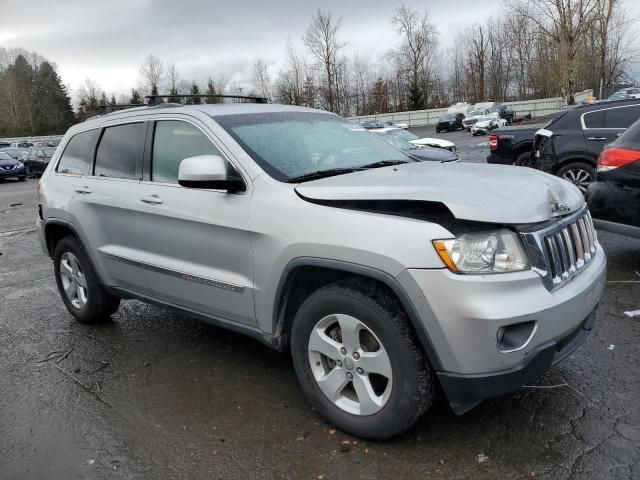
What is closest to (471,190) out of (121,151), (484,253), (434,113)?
(484,253)

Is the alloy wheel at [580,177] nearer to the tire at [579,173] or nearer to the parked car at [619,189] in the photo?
the tire at [579,173]

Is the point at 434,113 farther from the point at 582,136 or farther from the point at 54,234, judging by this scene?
the point at 54,234

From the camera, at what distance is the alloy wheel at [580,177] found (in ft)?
28.8

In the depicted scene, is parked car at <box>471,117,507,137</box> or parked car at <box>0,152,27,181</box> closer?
parked car at <box>0,152,27,181</box>

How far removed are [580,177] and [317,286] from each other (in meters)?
7.18

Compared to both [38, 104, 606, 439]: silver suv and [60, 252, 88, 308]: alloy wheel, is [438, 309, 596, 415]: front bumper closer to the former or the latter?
[38, 104, 606, 439]: silver suv

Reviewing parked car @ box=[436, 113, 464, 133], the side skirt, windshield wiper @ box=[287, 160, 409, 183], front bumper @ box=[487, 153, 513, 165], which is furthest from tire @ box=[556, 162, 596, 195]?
parked car @ box=[436, 113, 464, 133]

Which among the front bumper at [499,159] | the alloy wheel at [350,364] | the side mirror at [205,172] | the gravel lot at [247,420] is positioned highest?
the side mirror at [205,172]

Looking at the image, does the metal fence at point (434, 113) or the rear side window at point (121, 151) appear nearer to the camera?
the rear side window at point (121, 151)

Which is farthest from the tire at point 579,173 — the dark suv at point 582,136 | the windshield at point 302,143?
the windshield at point 302,143

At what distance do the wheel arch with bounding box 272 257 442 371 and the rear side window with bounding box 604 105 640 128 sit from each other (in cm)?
744

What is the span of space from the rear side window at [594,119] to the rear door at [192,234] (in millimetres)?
7320

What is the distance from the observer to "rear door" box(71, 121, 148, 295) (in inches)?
161

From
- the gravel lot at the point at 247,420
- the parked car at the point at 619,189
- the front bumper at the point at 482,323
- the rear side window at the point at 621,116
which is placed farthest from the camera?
the rear side window at the point at 621,116
